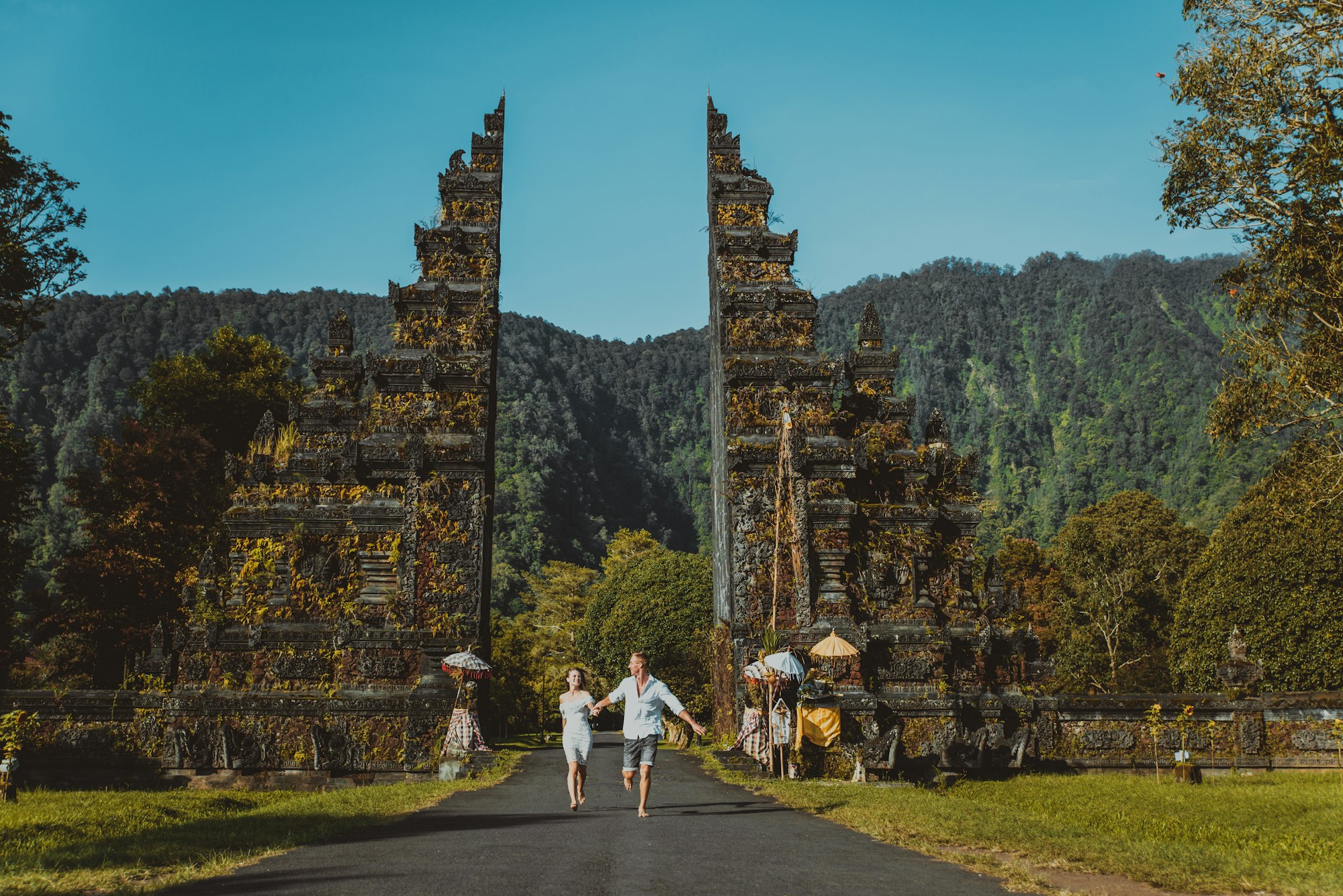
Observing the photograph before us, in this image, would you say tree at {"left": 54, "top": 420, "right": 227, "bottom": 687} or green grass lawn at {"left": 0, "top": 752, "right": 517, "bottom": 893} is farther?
tree at {"left": 54, "top": 420, "right": 227, "bottom": 687}

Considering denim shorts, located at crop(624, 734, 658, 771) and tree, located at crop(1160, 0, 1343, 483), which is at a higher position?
tree, located at crop(1160, 0, 1343, 483)

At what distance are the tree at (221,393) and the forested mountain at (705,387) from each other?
38319mm

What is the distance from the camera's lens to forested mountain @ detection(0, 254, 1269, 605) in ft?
315

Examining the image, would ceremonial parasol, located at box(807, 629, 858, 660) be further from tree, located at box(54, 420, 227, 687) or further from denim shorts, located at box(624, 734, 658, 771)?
tree, located at box(54, 420, 227, 687)

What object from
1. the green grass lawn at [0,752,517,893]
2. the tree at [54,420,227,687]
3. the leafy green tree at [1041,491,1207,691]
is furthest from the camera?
the leafy green tree at [1041,491,1207,691]

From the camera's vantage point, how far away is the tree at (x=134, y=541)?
111 ft

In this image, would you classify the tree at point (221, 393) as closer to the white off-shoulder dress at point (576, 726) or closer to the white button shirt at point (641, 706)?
the white off-shoulder dress at point (576, 726)

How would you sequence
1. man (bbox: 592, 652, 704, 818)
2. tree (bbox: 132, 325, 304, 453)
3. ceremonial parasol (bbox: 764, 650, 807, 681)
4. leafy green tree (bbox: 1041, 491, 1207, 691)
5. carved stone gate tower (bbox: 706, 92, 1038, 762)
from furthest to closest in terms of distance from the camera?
leafy green tree (bbox: 1041, 491, 1207, 691) < tree (bbox: 132, 325, 304, 453) < carved stone gate tower (bbox: 706, 92, 1038, 762) < ceremonial parasol (bbox: 764, 650, 807, 681) < man (bbox: 592, 652, 704, 818)

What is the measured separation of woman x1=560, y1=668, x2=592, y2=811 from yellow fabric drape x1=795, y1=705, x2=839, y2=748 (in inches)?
190

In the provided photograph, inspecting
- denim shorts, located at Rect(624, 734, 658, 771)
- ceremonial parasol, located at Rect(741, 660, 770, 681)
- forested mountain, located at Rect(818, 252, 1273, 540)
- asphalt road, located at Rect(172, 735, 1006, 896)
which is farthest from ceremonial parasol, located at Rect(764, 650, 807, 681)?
forested mountain, located at Rect(818, 252, 1273, 540)

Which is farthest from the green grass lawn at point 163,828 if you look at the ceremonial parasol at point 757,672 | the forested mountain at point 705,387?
the forested mountain at point 705,387

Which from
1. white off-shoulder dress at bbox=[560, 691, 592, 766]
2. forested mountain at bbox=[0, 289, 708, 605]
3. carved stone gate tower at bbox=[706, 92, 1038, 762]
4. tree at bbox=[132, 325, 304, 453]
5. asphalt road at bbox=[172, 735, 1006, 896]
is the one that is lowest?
asphalt road at bbox=[172, 735, 1006, 896]

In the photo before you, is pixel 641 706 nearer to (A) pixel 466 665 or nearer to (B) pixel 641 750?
→ (B) pixel 641 750

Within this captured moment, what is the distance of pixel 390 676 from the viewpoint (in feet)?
62.1
